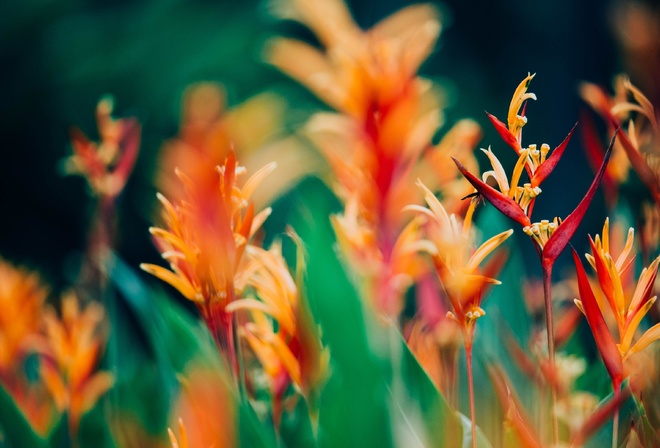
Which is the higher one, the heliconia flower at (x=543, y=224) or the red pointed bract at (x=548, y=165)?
the red pointed bract at (x=548, y=165)

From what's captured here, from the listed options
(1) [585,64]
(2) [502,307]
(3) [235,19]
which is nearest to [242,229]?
→ (2) [502,307]

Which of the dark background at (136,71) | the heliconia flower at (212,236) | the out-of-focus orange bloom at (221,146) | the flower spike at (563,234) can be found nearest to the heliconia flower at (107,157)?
the out-of-focus orange bloom at (221,146)

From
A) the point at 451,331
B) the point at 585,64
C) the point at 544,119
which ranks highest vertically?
the point at 451,331

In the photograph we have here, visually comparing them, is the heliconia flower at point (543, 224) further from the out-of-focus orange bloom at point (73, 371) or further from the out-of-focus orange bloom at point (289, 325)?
the out-of-focus orange bloom at point (73, 371)

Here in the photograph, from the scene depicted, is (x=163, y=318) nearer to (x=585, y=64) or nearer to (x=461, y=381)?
(x=461, y=381)

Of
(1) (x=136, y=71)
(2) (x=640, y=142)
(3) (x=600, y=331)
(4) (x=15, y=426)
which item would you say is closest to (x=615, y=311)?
(3) (x=600, y=331)

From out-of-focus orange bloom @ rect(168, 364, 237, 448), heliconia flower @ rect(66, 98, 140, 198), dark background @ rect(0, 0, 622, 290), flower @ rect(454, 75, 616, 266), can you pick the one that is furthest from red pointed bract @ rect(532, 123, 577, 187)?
dark background @ rect(0, 0, 622, 290)
